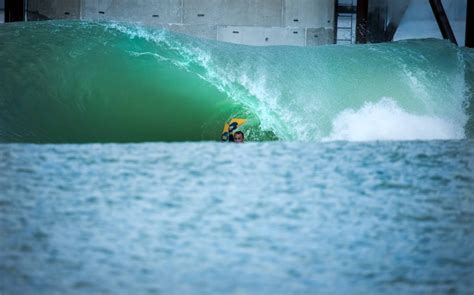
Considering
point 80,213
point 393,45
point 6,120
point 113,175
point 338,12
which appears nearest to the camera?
point 80,213

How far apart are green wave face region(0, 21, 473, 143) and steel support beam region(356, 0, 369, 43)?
202cm

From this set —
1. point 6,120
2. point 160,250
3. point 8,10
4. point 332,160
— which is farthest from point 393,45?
point 160,250

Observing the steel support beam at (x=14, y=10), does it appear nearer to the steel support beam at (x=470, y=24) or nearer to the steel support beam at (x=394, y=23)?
the steel support beam at (x=394, y=23)

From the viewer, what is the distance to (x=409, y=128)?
13.5 ft

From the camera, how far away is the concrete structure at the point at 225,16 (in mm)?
6496

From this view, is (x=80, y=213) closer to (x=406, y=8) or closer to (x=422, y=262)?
(x=422, y=262)

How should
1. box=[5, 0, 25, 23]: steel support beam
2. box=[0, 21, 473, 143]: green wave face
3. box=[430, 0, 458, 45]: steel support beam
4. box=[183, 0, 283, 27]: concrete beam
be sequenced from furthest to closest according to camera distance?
box=[183, 0, 283, 27]: concrete beam → box=[430, 0, 458, 45]: steel support beam → box=[5, 0, 25, 23]: steel support beam → box=[0, 21, 473, 143]: green wave face

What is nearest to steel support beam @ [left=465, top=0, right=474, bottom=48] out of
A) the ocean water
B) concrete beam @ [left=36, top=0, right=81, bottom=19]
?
concrete beam @ [left=36, top=0, right=81, bottom=19]

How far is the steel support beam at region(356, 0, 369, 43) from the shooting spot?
259 inches

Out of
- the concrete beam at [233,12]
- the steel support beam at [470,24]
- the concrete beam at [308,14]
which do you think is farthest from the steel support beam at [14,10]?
the steel support beam at [470,24]

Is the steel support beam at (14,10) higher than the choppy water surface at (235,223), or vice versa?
the steel support beam at (14,10)

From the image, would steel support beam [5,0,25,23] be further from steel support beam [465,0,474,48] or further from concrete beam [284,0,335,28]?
steel support beam [465,0,474,48]

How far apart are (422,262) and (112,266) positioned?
0.59 ft

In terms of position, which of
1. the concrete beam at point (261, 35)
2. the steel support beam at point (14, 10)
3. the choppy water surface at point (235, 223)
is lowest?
the choppy water surface at point (235, 223)
